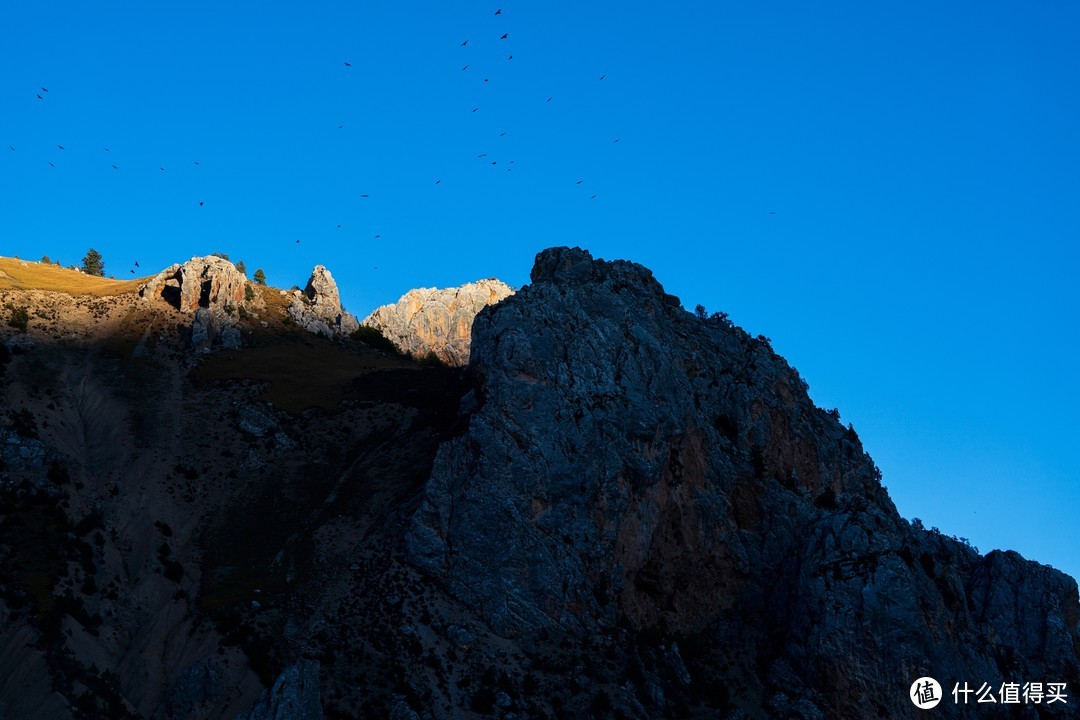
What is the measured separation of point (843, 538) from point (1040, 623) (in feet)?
86.9

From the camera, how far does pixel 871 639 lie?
7981 cm

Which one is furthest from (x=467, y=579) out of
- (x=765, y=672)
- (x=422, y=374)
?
(x=422, y=374)

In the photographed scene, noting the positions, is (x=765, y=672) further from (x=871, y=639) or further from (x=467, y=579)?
(x=467, y=579)

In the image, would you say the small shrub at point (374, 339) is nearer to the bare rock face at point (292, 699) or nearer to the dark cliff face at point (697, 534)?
the dark cliff face at point (697, 534)

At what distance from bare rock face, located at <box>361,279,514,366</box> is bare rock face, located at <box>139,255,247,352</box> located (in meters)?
38.0

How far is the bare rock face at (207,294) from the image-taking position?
126 meters

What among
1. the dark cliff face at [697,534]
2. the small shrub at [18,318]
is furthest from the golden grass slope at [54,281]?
the dark cliff face at [697,534]

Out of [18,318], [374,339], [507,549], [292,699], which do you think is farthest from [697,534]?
[18,318]

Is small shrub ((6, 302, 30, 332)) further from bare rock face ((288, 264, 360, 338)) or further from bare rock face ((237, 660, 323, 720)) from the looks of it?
bare rock face ((237, 660, 323, 720))

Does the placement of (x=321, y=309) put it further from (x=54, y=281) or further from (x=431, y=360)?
(x=54, y=281)

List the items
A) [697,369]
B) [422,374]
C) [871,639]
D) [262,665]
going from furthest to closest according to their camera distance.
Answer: [422,374] → [697,369] → [871,639] → [262,665]

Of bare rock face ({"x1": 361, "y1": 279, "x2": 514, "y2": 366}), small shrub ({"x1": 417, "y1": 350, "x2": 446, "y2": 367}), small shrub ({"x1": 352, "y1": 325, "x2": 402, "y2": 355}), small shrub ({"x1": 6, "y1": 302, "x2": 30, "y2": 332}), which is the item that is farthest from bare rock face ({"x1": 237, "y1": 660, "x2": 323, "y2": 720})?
bare rock face ({"x1": 361, "y1": 279, "x2": 514, "y2": 366})

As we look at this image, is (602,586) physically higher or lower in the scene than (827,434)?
lower

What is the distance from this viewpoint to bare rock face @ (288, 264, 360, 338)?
471ft
